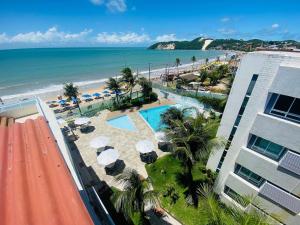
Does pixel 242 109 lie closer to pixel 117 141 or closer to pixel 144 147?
pixel 144 147

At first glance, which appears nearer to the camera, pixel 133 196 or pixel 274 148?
pixel 274 148

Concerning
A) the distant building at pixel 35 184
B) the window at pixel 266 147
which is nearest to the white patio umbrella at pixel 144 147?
the window at pixel 266 147

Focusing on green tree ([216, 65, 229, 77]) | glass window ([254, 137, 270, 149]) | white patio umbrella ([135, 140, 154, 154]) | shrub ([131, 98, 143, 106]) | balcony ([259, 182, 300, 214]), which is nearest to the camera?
balcony ([259, 182, 300, 214])

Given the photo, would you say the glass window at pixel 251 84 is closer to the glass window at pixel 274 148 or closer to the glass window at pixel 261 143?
the glass window at pixel 261 143

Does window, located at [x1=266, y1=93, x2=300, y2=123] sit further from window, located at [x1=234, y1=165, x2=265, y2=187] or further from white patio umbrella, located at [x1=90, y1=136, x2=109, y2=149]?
white patio umbrella, located at [x1=90, y1=136, x2=109, y2=149]

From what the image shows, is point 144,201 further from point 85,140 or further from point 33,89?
point 33,89

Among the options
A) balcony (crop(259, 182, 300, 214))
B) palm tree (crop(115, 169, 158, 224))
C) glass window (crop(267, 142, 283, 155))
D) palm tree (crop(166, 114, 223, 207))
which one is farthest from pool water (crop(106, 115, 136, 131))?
glass window (crop(267, 142, 283, 155))

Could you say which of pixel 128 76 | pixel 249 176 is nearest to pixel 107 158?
pixel 249 176
